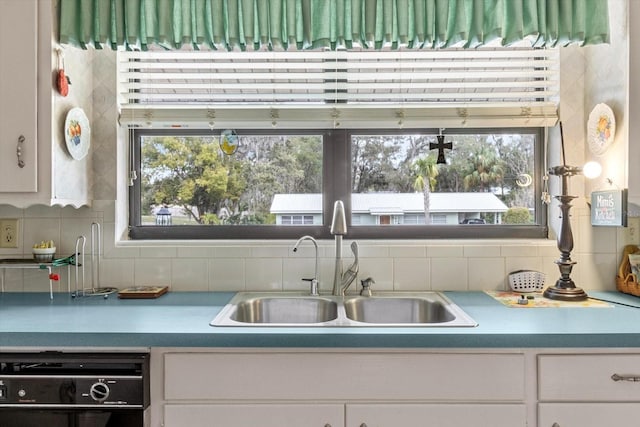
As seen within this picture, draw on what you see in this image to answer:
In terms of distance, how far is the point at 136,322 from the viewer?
1.49 m

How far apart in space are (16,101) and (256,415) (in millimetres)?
1418

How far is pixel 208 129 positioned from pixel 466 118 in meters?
1.22

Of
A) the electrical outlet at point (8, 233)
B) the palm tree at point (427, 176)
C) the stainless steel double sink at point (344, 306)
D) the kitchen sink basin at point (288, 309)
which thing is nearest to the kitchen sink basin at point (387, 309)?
the stainless steel double sink at point (344, 306)

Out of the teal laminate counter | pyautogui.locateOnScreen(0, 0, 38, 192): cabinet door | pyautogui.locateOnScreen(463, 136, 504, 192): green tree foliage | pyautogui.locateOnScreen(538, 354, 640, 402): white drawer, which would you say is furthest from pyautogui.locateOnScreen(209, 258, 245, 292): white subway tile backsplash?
pyautogui.locateOnScreen(538, 354, 640, 402): white drawer

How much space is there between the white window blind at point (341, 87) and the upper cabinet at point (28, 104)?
39 cm

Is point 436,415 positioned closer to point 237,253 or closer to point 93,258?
point 237,253

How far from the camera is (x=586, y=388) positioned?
1.39 metres

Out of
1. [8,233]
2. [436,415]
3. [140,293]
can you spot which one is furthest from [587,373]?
[8,233]

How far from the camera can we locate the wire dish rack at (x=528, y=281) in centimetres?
196

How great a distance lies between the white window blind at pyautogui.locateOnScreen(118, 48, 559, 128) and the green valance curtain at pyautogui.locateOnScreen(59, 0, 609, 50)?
0.80 feet

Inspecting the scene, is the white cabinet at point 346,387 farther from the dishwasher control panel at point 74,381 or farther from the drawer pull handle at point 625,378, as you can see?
the drawer pull handle at point 625,378

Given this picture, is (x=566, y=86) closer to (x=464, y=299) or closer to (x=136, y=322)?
(x=464, y=299)

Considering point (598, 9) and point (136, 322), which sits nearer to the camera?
point (136, 322)

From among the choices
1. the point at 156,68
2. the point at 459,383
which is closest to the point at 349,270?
the point at 459,383
